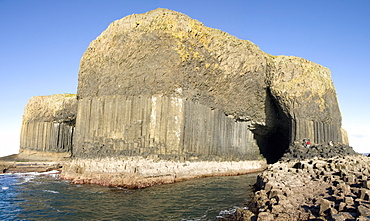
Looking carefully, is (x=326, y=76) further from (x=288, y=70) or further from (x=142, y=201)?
(x=142, y=201)

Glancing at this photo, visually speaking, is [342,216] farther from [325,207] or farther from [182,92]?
[182,92]

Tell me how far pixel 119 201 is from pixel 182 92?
403 inches

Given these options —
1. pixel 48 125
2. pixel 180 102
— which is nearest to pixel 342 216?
pixel 180 102

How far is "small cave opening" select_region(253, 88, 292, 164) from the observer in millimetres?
29438

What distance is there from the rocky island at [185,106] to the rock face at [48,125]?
25.6 ft

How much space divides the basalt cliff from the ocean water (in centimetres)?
253

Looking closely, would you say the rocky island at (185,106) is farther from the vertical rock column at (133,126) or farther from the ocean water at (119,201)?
the ocean water at (119,201)

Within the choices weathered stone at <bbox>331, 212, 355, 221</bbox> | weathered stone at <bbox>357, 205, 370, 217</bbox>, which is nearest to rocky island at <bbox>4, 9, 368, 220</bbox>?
weathered stone at <bbox>331, 212, 355, 221</bbox>

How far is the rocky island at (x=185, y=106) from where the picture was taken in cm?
2062

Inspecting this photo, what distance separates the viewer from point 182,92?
2209 centimetres

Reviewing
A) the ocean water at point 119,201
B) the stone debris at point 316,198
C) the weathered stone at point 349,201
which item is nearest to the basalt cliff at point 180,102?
the ocean water at point 119,201

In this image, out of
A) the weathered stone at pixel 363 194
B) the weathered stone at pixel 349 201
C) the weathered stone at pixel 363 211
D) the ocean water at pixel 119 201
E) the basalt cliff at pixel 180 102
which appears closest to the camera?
the weathered stone at pixel 363 211

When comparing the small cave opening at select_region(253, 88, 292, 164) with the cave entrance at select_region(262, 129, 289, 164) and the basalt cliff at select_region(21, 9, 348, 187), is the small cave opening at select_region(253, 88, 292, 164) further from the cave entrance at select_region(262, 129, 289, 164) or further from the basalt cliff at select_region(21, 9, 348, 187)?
the basalt cliff at select_region(21, 9, 348, 187)

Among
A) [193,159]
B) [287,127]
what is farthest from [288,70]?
[193,159]
